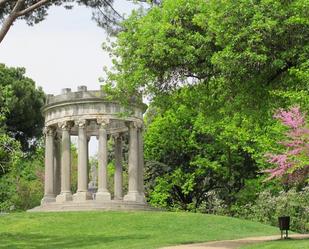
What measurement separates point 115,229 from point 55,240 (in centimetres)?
476

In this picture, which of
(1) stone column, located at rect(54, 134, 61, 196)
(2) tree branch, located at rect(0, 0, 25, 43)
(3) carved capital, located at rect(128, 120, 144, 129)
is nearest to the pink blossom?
(2) tree branch, located at rect(0, 0, 25, 43)

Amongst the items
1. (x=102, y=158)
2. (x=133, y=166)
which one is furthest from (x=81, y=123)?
(x=133, y=166)

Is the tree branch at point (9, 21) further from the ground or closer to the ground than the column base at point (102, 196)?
further from the ground

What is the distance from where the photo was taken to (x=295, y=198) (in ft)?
135

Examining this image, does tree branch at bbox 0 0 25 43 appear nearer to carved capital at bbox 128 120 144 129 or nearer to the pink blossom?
the pink blossom

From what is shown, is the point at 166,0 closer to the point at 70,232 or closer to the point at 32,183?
the point at 70,232

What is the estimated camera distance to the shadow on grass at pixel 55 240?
2434 centimetres

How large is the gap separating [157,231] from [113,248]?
8605 millimetres

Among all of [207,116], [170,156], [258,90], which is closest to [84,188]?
[170,156]

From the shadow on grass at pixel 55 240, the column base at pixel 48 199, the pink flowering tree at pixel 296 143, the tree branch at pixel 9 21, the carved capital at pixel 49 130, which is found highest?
the tree branch at pixel 9 21

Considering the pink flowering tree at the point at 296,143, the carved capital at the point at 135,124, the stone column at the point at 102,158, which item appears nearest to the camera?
the pink flowering tree at the point at 296,143

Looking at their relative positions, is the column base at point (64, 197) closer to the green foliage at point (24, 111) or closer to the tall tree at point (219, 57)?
the tall tree at point (219, 57)

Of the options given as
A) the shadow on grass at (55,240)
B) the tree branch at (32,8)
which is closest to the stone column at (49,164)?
the shadow on grass at (55,240)

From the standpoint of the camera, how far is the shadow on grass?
24.3 meters
